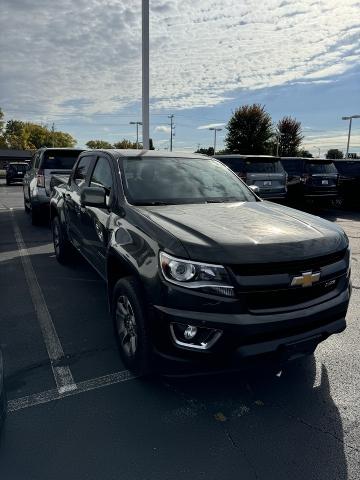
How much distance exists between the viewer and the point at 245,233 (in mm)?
2695

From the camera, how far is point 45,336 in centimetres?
385

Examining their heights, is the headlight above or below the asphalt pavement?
above

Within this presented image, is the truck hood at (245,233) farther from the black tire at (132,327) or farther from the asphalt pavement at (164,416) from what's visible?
the asphalt pavement at (164,416)

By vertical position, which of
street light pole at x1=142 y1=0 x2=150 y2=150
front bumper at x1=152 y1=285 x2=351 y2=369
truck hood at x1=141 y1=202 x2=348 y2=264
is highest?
street light pole at x1=142 y1=0 x2=150 y2=150

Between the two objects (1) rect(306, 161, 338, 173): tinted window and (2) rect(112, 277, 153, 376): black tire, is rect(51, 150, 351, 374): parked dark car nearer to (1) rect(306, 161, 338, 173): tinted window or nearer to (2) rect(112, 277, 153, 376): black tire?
(2) rect(112, 277, 153, 376): black tire

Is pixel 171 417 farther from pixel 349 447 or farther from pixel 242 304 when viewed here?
pixel 349 447

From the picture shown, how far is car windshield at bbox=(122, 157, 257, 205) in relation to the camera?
3646 mm

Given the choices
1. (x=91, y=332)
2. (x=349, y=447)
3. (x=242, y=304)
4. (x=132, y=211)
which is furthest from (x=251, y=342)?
(x=91, y=332)

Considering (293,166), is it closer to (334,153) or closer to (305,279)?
(305,279)

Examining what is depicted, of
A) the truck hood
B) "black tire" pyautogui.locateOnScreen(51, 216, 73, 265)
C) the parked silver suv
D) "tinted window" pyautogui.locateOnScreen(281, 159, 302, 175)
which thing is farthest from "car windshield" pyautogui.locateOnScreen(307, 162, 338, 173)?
the truck hood

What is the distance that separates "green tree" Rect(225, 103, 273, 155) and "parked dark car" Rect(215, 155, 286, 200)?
32.5 m

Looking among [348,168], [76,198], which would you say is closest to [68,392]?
[76,198]

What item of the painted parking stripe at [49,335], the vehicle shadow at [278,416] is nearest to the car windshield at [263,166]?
the painted parking stripe at [49,335]

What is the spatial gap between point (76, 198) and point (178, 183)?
1768mm
